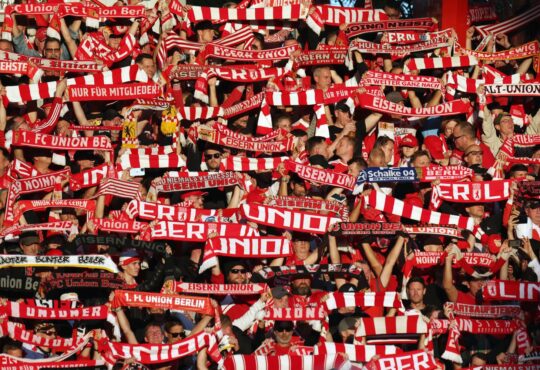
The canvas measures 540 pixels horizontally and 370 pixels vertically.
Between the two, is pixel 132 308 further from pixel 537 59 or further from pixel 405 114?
pixel 537 59

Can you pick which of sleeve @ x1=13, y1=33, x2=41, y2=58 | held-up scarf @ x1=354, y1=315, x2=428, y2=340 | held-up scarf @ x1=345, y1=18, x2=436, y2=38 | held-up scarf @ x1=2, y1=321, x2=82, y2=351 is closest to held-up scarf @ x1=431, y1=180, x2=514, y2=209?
held-up scarf @ x1=354, y1=315, x2=428, y2=340

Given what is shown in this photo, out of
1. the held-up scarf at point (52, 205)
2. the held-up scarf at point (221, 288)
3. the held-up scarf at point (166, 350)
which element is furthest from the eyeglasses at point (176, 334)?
the held-up scarf at point (52, 205)

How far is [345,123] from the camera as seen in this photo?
16734 mm

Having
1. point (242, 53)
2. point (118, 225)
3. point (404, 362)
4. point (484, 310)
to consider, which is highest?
point (242, 53)

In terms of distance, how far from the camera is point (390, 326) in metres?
14.4

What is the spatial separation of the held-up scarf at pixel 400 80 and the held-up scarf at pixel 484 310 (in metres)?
3.19

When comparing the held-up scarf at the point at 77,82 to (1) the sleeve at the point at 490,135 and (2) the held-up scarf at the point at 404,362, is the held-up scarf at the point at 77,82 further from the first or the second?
(2) the held-up scarf at the point at 404,362

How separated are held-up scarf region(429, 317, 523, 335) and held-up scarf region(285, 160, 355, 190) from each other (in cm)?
187

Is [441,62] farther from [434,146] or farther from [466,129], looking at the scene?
[466,129]

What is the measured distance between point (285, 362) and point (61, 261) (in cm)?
232

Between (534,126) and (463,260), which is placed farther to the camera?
(534,126)

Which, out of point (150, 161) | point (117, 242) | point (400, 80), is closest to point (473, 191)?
point (400, 80)

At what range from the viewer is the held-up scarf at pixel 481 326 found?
14.5m

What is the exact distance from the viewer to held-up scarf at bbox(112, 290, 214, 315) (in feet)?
47.3
